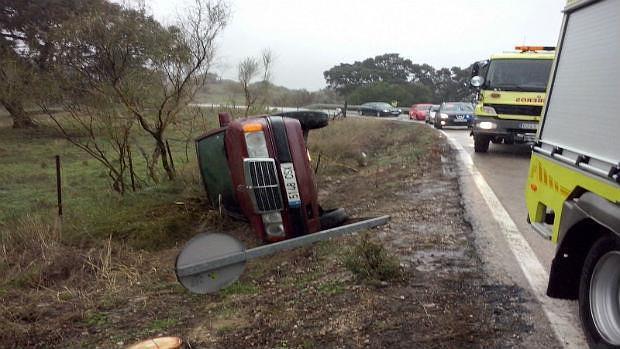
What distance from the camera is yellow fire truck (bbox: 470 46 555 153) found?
10.2 meters

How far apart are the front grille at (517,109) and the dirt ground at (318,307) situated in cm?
570

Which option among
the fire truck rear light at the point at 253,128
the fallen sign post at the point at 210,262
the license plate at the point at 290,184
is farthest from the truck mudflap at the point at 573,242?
the fire truck rear light at the point at 253,128

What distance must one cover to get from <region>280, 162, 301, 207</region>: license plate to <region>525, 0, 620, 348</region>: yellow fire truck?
2199 millimetres

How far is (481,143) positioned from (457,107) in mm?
12249

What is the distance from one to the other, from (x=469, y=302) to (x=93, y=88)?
31.4 ft

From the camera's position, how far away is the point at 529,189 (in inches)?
170

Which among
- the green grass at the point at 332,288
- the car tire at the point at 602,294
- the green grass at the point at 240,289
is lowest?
the green grass at the point at 240,289

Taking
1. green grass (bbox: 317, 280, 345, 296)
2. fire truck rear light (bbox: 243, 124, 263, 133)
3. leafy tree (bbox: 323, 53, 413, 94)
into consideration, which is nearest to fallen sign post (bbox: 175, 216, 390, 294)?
green grass (bbox: 317, 280, 345, 296)

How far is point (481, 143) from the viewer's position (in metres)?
11.4

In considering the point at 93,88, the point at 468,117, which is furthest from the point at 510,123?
the point at 468,117

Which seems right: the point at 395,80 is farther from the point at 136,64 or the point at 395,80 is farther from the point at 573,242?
the point at 573,242

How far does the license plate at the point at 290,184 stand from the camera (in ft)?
16.0

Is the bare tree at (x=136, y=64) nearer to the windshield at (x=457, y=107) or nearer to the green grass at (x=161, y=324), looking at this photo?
the green grass at (x=161, y=324)

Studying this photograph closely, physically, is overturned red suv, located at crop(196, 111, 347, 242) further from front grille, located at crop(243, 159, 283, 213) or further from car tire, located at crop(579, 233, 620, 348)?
car tire, located at crop(579, 233, 620, 348)
